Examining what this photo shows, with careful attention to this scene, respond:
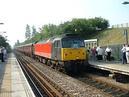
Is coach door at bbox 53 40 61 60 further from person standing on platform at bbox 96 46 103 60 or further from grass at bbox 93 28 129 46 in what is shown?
grass at bbox 93 28 129 46

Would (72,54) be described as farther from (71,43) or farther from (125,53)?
(125,53)

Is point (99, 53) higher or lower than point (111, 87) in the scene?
higher

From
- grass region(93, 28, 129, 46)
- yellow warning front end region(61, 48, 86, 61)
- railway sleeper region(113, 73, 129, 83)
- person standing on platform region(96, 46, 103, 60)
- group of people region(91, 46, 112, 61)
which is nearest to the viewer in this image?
railway sleeper region(113, 73, 129, 83)

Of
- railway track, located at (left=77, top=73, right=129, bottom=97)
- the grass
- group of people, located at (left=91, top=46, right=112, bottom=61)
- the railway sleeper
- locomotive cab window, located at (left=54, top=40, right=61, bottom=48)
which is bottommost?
railway track, located at (left=77, top=73, right=129, bottom=97)

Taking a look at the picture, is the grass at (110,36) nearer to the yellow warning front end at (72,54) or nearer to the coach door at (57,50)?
the coach door at (57,50)

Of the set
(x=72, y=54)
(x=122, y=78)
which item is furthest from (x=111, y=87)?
(x=72, y=54)

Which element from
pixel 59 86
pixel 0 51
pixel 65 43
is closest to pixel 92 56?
pixel 65 43

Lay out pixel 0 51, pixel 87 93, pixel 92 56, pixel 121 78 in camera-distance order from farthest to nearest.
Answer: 1. pixel 0 51
2. pixel 92 56
3. pixel 121 78
4. pixel 87 93

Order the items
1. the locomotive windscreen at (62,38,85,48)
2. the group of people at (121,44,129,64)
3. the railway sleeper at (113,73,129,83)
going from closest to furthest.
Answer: the railway sleeper at (113,73,129,83)
the group of people at (121,44,129,64)
the locomotive windscreen at (62,38,85,48)

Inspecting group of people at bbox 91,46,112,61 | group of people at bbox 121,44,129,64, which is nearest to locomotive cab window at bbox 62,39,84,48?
group of people at bbox 121,44,129,64

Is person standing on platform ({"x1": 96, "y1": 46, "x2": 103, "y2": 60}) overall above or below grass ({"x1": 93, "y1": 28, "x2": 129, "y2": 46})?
below

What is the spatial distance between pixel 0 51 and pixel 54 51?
49.1 ft

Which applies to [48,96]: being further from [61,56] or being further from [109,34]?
[109,34]

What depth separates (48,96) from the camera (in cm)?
1669
